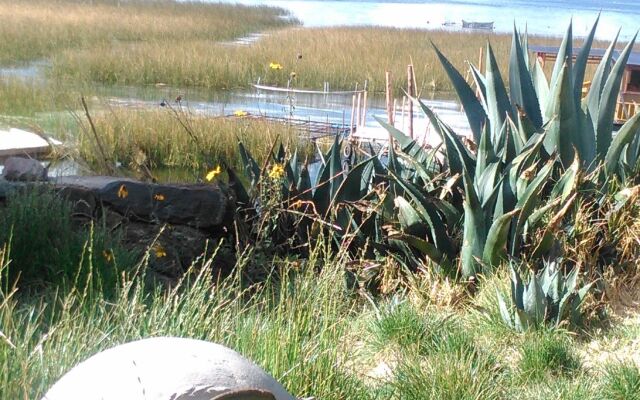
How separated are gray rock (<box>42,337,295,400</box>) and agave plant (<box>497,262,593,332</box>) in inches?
96.5

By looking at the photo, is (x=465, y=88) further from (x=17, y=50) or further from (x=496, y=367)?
(x=17, y=50)

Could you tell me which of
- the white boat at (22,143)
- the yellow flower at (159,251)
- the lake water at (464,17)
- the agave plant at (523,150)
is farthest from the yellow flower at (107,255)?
the lake water at (464,17)

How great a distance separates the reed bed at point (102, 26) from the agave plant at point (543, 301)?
2289 centimetres

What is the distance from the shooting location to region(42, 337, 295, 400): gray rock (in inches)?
79.4

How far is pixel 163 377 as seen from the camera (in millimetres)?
2045

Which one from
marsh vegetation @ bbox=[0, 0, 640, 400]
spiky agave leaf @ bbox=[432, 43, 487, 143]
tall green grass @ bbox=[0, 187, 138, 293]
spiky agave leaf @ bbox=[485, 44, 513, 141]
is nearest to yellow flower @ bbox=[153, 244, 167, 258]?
marsh vegetation @ bbox=[0, 0, 640, 400]

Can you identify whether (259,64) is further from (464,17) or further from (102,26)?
(464,17)

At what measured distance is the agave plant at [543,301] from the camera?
438cm

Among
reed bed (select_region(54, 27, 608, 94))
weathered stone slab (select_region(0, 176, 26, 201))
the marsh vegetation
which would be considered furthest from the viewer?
reed bed (select_region(54, 27, 608, 94))

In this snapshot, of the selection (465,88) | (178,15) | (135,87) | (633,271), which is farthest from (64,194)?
(178,15)

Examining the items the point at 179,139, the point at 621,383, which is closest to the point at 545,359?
the point at 621,383

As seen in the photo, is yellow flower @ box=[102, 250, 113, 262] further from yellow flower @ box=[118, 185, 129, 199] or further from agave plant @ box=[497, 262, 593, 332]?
agave plant @ box=[497, 262, 593, 332]

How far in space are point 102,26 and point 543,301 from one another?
1237 inches

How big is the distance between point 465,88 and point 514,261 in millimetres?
1632
